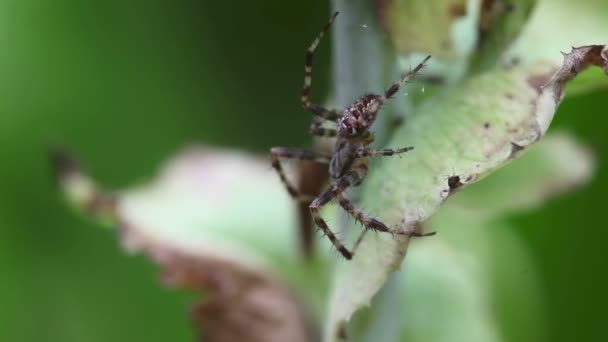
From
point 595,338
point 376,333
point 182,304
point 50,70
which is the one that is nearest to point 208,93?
point 50,70

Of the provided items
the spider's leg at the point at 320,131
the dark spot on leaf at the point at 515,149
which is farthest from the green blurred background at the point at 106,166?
the dark spot on leaf at the point at 515,149

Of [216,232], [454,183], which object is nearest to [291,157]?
[216,232]

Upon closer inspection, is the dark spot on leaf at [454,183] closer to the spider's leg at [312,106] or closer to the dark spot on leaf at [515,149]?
the dark spot on leaf at [515,149]

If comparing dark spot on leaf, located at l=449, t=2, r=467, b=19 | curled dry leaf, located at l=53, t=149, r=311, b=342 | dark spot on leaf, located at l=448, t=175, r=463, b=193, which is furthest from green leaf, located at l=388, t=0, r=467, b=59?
curled dry leaf, located at l=53, t=149, r=311, b=342

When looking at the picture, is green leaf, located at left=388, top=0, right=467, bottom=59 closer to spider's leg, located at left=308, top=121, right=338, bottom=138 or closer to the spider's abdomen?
the spider's abdomen

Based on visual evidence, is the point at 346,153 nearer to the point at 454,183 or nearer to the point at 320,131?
the point at 320,131

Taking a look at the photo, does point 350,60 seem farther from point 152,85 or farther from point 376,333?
point 152,85
